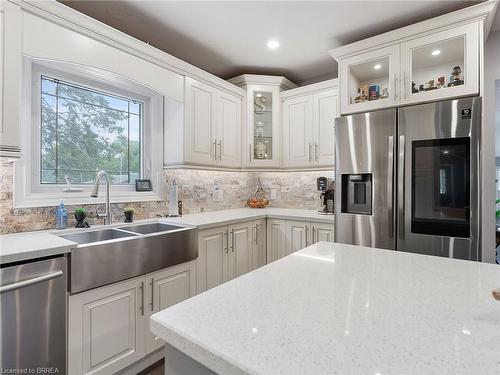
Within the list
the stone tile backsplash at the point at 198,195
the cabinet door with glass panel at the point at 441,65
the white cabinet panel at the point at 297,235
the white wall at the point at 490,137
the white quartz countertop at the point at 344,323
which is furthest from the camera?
the white cabinet panel at the point at 297,235

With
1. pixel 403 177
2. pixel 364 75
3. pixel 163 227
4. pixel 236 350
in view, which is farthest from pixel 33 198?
pixel 364 75

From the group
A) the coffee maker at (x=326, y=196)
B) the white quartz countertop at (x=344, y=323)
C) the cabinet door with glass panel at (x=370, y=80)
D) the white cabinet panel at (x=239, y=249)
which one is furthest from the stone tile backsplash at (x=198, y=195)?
the white quartz countertop at (x=344, y=323)

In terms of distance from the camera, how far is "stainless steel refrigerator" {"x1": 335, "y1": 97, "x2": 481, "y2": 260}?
1.90m

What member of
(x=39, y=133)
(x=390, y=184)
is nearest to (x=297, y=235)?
(x=390, y=184)

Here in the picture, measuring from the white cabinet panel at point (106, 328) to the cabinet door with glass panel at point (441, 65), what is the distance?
2527mm

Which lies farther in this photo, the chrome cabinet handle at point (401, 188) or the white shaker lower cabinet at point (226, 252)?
the white shaker lower cabinet at point (226, 252)

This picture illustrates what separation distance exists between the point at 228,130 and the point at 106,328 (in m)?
2.17

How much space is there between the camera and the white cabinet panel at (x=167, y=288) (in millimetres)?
1801

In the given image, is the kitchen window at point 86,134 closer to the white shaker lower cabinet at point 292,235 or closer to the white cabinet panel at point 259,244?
the white cabinet panel at point 259,244

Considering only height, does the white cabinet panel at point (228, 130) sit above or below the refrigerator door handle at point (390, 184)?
above

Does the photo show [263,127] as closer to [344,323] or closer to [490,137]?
[490,137]

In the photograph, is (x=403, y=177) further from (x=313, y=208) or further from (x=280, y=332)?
(x=280, y=332)

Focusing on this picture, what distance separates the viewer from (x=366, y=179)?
2322 mm

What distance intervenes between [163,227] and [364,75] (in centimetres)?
236
